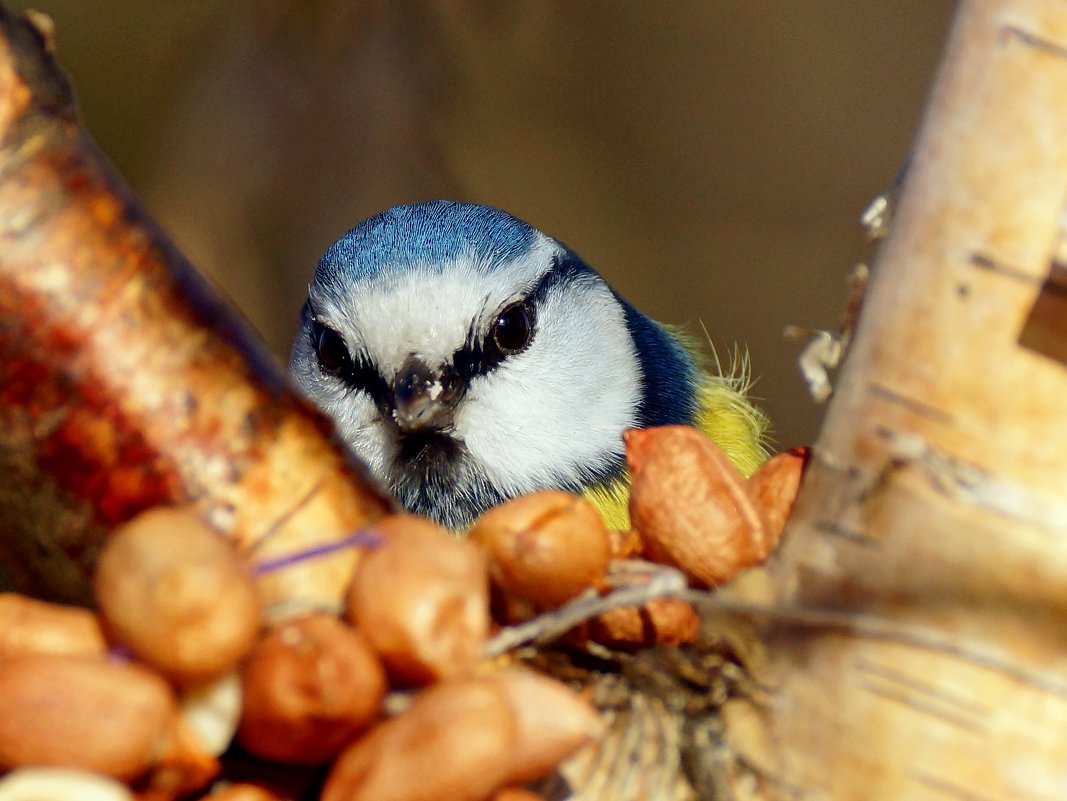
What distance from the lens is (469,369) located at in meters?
1.02

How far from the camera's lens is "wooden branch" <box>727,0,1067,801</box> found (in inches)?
17.6

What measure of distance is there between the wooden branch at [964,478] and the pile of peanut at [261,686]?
0.12 m

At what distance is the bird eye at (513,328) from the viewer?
106 cm

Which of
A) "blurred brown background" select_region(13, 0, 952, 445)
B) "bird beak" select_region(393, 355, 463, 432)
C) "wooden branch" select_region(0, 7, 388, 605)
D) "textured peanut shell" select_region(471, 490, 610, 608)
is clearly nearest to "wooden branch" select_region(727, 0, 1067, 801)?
"textured peanut shell" select_region(471, 490, 610, 608)

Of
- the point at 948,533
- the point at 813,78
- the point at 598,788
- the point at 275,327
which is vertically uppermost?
the point at 813,78

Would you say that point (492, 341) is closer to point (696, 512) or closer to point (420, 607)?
point (696, 512)

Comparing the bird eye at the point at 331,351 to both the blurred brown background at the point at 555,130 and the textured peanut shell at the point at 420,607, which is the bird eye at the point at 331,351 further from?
the blurred brown background at the point at 555,130

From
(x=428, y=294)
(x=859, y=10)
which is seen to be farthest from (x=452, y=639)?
(x=859, y=10)

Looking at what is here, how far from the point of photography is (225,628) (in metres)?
0.42

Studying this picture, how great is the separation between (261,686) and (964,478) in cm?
28

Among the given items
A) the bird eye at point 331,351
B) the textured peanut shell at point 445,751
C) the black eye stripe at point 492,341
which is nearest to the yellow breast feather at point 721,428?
the black eye stripe at point 492,341

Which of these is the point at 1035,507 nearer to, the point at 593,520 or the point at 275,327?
the point at 593,520

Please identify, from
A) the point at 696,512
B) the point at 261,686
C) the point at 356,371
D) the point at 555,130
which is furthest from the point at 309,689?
the point at 555,130

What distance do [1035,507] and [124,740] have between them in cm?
34
